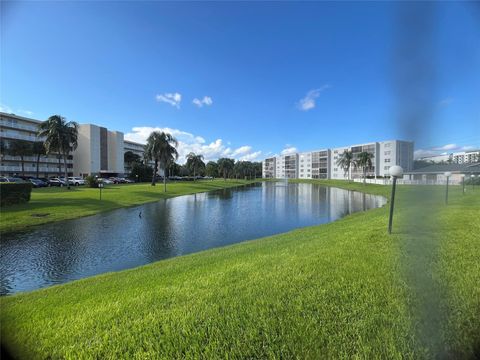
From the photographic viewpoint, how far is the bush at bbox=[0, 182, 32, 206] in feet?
62.2

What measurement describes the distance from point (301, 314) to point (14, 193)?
2519 cm

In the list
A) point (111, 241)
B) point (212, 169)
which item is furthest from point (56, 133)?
point (212, 169)

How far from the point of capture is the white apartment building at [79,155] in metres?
60.3

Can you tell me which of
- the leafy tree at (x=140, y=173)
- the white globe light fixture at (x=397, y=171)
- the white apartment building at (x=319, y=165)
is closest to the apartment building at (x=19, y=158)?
the leafy tree at (x=140, y=173)

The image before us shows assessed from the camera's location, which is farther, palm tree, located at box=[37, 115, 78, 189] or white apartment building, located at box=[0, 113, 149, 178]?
white apartment building, located at box=[0, 113, 149, 178]

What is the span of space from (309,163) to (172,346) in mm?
135408

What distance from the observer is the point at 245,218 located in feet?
66.9

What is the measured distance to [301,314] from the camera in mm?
3150

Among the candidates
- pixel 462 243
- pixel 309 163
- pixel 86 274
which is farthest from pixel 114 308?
pixel 309 163

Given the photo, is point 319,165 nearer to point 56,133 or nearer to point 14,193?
point 56,133

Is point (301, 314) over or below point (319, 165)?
below

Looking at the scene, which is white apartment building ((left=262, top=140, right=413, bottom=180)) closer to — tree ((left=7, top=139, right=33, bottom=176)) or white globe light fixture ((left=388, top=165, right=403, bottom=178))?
white globe light fixture ((left=388, top=165, right=403, bottom=178))

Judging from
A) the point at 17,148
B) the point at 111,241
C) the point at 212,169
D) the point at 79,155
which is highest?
the point at 79,155

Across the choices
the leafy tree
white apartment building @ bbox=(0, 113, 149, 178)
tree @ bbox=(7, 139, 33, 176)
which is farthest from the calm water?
the leafy tree
